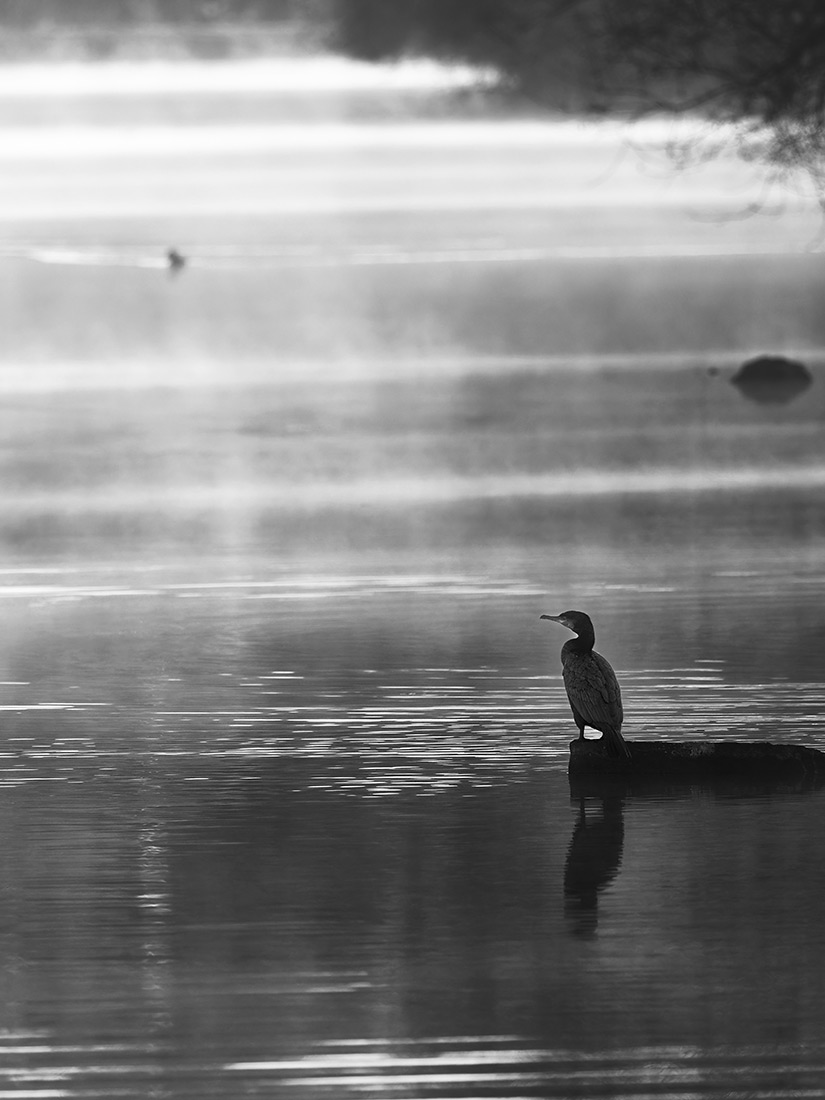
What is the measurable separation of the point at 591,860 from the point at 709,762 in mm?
998

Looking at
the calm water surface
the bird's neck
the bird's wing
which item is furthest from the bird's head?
→ the calm water surface

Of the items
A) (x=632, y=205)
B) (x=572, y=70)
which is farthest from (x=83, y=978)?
(x=572, y=70)

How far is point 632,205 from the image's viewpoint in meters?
42.7

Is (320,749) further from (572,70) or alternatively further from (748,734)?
(572,70)

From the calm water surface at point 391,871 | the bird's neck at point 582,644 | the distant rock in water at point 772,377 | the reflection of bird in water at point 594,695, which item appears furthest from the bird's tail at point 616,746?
the distant rock in water at point 772,377

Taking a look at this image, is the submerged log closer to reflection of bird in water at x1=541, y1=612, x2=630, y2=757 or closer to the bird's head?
reflection of bird in water at x1=541, y1=612, x2=630, y2=757

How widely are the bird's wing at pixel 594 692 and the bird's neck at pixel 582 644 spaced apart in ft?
0.35

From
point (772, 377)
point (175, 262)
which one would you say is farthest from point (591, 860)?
point (175, 262)

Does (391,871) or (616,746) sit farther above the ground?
(616,746)

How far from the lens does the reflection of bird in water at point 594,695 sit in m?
8.53

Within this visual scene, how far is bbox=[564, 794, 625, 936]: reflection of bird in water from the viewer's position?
23.2 feet

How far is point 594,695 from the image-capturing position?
28.1ft

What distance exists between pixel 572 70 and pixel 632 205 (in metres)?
6.89

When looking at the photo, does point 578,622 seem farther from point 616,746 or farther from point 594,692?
point 616,746
